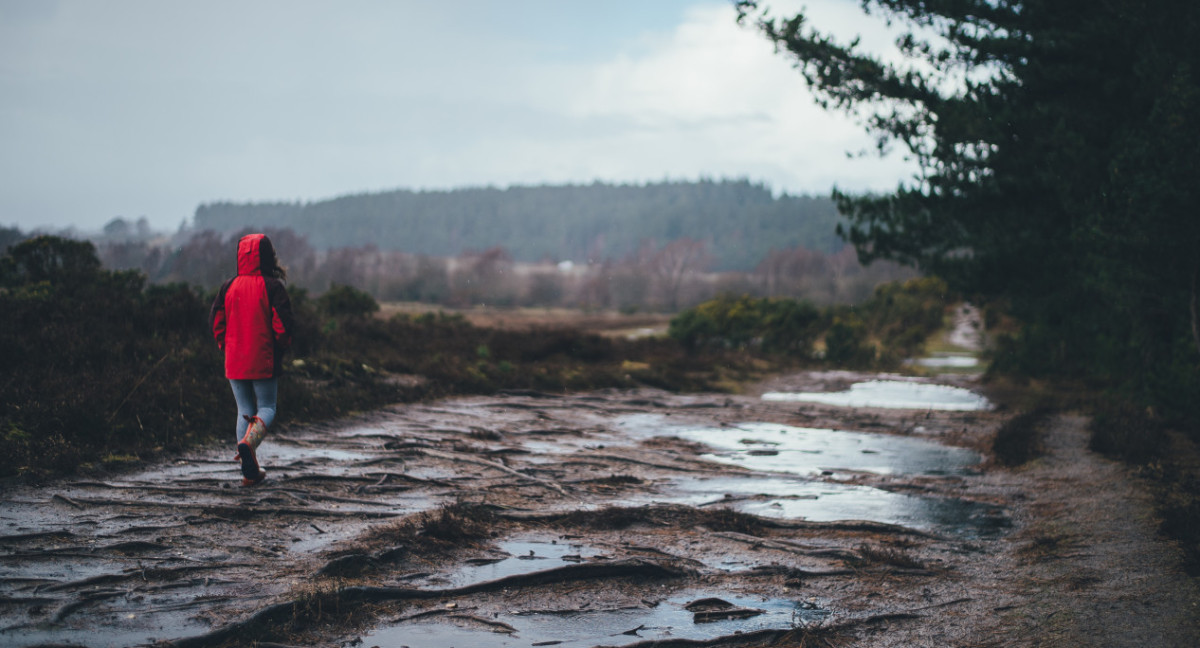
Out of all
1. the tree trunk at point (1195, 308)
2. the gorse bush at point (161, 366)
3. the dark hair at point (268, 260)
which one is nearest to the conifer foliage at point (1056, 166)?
the tree trunk at point (1195, 308)

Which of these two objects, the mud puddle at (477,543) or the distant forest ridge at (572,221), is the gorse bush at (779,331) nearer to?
the mud puddle at (477,543)

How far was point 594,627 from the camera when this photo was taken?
4.45 m

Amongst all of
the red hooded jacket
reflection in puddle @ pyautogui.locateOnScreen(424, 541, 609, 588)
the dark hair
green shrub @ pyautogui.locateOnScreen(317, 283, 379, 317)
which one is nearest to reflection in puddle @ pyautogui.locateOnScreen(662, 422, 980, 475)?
reflection in puddle @ pyautogui.locateOnScreen(424, 541, 609, 588)

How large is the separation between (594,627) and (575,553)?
1.28 m

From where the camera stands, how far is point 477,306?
5600 centimetres

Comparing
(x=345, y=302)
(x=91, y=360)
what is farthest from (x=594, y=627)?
(x=345, y=302)

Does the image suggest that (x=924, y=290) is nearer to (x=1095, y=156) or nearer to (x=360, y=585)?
(x=1095, y=156)

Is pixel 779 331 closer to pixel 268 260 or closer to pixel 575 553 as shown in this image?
pixel 268 260

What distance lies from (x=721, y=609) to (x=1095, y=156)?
1169 centimetres

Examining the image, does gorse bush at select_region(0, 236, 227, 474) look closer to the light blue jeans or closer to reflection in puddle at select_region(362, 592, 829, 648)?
the light blue jeans

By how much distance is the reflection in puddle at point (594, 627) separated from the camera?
414cm

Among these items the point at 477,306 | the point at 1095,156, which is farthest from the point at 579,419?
the point at 477,306

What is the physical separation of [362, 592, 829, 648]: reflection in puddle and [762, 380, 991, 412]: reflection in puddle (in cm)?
1242

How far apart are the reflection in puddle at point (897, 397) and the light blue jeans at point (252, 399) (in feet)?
41.0
